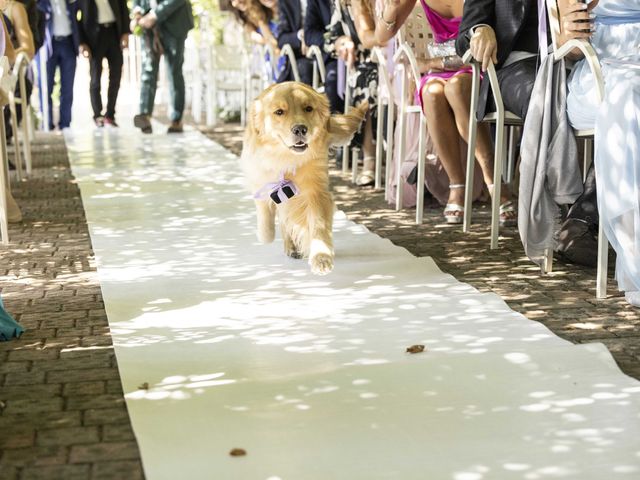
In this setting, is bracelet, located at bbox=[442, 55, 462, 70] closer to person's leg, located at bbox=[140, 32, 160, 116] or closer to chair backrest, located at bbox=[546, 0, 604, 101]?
chair backrest, located at bbox=[546, 0, 604, 101]

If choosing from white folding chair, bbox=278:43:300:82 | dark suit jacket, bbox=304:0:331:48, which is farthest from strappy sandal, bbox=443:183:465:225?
white folding chair, bbox=278:43:300:82

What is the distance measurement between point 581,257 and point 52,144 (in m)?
7.14

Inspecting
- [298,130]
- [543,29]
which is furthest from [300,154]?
[543,29]

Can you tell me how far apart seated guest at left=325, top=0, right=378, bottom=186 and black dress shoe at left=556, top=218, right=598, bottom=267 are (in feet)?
8.74

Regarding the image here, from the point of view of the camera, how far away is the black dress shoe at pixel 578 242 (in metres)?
4.45

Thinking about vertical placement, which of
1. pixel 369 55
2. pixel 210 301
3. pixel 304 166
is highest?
pixel 369 55

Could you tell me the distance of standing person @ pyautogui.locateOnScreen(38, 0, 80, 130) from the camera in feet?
37.2

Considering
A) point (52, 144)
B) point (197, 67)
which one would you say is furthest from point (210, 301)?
point (197, 67)

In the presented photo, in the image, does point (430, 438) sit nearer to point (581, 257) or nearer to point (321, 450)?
point (321, 450)

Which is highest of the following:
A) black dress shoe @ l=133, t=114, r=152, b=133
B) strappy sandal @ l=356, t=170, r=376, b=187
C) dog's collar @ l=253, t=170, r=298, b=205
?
dog's collar @ l=253, t=170, r=298, b=205

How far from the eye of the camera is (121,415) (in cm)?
269

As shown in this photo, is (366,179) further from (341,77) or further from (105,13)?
(105,13)

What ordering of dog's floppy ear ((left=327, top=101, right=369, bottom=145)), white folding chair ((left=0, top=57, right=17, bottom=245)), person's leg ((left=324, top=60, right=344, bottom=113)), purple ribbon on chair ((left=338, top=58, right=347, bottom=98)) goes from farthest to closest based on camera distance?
1. person's leg ((left=324, top=60, right=344, bottom=113))
2. purple ribbon on chair ((left=338, top=58, right=347, bottom=98))
3. white folding chair ((left=0, top=57, right=17, bottom=245))
4. dog's floppy ear ((left=327, top=101, right=369, bottom=145))

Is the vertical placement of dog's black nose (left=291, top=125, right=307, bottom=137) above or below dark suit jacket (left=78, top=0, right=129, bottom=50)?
below
